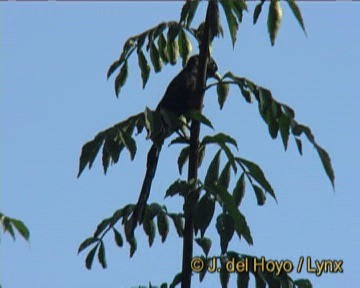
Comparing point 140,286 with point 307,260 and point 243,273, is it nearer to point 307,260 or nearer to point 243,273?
point 243,273

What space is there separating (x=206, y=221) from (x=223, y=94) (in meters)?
0.70

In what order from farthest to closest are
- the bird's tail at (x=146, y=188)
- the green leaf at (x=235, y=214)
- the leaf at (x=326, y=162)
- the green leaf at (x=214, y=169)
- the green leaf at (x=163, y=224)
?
the green leaf at (x=163, y=224), the bird's tail at (x=146, y=188), the green leaf at (x=214, y=169), the green leaf at (x=235, y=214), the leaf at (x=326, y=162)

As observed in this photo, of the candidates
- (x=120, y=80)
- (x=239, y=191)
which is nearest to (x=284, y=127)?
(x=239, y=191)

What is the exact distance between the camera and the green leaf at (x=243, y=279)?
345cm

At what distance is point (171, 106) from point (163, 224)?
2.71ft

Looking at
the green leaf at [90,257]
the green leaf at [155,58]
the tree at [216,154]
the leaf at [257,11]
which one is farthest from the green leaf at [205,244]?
the leaf at [257,11]

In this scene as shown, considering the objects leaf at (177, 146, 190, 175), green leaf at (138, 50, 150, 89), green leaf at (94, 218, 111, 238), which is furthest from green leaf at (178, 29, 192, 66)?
green leaf at (94, 218, 111, 238)

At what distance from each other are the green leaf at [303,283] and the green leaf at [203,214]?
2.11ft

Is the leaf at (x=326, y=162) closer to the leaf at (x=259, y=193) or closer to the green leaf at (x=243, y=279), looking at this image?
the leaf at (x=259, y=193)

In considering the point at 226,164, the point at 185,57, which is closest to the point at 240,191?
the point at 226,164

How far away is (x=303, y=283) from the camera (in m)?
3.59

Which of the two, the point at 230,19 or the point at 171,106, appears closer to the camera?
the point at 230,19

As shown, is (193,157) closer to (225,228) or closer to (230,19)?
(225,228)

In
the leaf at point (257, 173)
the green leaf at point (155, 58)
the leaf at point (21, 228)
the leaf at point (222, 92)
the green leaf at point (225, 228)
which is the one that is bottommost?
the green leaf at point (225, 228)
